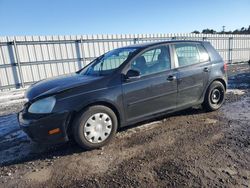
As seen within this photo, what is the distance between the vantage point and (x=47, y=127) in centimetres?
363

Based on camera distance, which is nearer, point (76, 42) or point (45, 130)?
point (45, 130)

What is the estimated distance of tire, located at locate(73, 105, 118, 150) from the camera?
12.5ft

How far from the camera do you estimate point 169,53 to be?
483 centimetres

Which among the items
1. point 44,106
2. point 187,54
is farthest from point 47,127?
point 187,54

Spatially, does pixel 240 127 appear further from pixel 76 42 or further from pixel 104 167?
pixel 76 42

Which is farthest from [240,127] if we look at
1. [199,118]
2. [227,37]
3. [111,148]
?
[227,37]

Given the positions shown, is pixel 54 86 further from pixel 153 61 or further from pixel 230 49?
pixel 230 49

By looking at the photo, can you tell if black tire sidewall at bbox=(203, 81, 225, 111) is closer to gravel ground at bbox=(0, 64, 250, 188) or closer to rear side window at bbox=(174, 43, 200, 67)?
gravel ground at bbox=(0, 64, 250, 188)

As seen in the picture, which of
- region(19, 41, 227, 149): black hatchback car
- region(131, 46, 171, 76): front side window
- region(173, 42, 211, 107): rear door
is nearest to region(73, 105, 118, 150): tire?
region(19, 41, 227, 149): black hatchback car

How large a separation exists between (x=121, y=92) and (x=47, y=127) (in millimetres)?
1340

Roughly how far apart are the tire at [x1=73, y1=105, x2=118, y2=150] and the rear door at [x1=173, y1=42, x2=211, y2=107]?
164cm

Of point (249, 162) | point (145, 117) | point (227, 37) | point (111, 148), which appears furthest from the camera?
point (227, 37)

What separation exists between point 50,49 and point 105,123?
8.94 metres

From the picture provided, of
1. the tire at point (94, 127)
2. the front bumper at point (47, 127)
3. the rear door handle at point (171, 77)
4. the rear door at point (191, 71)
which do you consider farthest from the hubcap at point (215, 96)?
the front bumper at point (47, 127)
